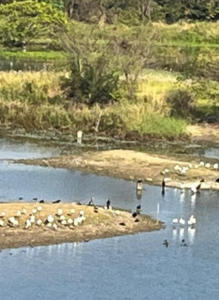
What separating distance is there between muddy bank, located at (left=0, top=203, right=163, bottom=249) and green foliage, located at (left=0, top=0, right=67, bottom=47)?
4086 centimetres

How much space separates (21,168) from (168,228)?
9.23 meters

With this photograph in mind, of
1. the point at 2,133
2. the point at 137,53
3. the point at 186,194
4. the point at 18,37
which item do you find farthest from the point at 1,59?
the point at 186,194

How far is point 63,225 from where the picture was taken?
26.0m

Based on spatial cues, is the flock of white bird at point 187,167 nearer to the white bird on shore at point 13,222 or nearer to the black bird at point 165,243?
the black bird at point 165,243

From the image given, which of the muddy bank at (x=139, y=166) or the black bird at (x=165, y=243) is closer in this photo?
the black bird at (x=165, y=243)

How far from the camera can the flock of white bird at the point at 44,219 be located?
25.4 meters

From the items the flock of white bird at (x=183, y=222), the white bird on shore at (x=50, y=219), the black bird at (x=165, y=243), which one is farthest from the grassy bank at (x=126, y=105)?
the white bird on shore at (x=50, y=219)

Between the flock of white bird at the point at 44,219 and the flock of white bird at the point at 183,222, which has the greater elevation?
the flock of white bird at the point at 44,219

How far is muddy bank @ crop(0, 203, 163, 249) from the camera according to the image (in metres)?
24.8

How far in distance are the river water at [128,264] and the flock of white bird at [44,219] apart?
1021 mm

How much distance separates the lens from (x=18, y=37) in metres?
69.4

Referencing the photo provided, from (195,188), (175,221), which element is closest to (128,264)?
(175,221)

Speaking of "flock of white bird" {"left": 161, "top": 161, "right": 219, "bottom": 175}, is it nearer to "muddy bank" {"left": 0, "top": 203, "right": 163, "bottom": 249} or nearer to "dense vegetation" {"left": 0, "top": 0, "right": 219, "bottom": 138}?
"dense vegetation" {"left": 0, "top": 0, "right": 219, "bottom": 138}

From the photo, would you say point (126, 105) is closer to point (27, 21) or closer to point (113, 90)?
point (113, 90)
